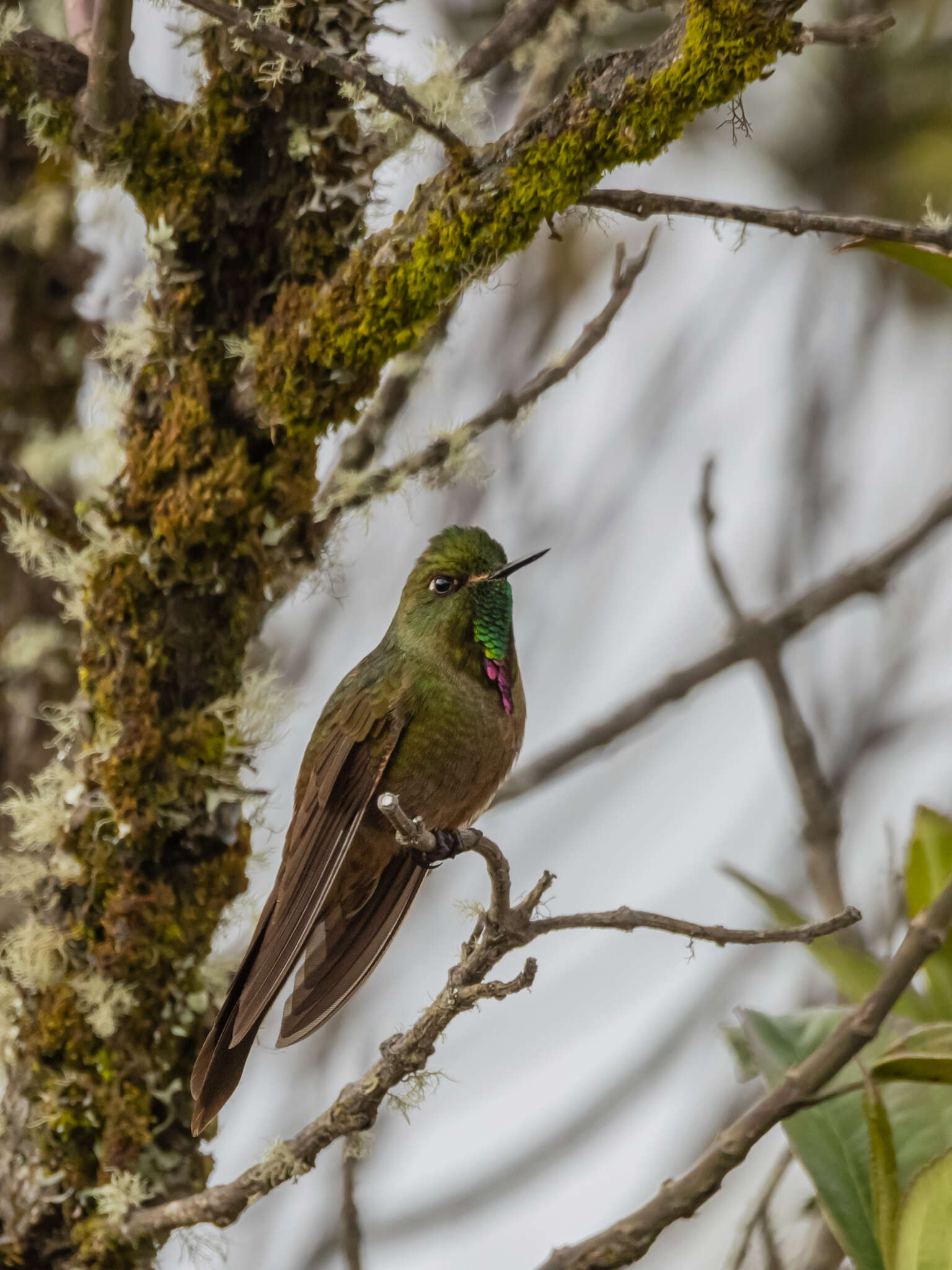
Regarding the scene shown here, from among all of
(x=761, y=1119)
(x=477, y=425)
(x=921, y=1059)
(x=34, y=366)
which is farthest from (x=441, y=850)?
(x=34, y=366)

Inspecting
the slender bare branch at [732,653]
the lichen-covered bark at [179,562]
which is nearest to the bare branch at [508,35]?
the lichen-covered bark at [179,562]

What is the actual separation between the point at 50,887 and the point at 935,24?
10.2 feet

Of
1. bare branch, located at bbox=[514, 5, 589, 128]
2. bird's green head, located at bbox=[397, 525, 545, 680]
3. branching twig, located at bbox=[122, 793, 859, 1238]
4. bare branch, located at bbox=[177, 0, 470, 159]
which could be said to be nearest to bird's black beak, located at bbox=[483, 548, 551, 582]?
bird's green head, located at bbox=[397, 525, 545, 680]

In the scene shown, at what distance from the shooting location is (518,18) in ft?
6.68

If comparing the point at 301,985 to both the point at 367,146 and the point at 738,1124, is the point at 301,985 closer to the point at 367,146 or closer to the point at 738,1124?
the point at 738,1124

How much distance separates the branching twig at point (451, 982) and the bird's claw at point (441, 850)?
0.03m

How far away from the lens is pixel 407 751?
1.66m

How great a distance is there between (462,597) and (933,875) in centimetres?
79

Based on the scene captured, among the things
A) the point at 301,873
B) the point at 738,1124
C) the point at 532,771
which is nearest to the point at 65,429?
the point at 532,771

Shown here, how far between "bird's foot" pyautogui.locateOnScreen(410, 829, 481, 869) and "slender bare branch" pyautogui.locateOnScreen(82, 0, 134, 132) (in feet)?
3.47

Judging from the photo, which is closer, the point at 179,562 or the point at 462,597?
the point at 462,597

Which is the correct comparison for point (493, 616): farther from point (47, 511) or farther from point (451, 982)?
point (47, 511)

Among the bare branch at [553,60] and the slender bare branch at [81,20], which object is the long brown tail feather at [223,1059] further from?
the bare branch at [553,60]

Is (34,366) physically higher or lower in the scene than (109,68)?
higher
